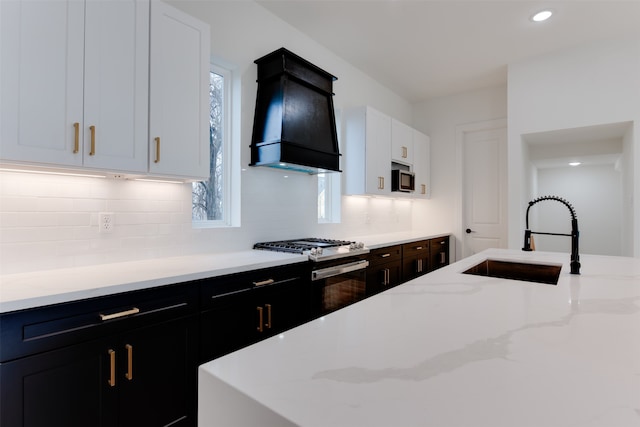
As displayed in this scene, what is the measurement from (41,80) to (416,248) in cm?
366

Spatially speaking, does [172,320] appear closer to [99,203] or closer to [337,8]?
[99,203]

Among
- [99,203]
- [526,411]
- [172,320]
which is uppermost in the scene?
[99,203]

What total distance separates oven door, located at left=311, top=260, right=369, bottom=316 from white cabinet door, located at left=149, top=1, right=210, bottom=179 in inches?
43.6

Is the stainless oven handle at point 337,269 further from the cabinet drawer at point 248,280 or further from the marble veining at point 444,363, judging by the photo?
the marble veining at point 444,363

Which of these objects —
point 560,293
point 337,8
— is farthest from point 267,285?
A: point 337,8

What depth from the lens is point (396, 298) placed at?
1.18 m

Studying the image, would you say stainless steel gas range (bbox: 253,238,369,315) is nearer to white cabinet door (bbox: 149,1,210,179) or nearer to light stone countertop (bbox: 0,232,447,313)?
light stone countertop (bbox: 0,232,447,313)

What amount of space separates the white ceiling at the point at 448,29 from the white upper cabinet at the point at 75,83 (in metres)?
1.52

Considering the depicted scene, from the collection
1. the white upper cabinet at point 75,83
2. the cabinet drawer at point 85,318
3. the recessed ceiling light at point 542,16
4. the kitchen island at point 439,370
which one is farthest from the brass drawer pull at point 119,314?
the recessed ceiling light at point 542,16

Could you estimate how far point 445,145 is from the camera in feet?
16.4

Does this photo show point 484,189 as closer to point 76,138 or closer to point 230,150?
point 230,150

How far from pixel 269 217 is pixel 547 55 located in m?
3.59

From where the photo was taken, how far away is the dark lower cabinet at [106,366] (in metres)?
1.19

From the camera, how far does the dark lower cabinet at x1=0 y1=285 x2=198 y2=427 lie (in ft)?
3.91
